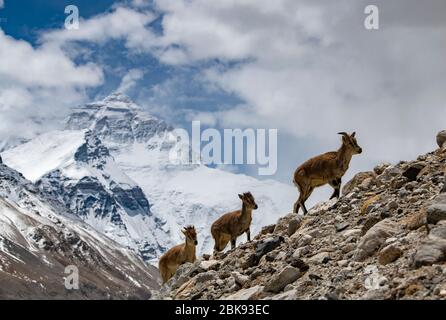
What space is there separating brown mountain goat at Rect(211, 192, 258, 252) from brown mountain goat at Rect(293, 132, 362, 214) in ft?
9.32

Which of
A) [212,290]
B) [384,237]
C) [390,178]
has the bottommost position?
[212,290]

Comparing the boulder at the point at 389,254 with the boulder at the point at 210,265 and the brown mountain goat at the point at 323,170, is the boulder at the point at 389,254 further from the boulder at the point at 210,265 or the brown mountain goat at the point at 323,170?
the brown mountain goat at the point at 323,170

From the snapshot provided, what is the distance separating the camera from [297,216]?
82.1ft

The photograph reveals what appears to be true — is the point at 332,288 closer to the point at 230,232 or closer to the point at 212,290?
the point at 212,290

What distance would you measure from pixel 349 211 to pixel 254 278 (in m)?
5.27

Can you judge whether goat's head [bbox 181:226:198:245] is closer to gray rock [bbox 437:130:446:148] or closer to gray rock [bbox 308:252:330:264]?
gray rock [bbox 437:130:446:148]

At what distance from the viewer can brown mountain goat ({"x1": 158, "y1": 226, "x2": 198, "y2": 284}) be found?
3120 cm

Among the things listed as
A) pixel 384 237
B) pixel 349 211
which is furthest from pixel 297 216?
pixel 384 237

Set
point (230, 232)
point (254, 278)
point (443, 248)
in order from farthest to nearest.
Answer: point (230, 232) < point (254, 278) < point (443, 248)

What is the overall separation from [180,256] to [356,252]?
15286 mm

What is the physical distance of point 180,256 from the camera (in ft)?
103

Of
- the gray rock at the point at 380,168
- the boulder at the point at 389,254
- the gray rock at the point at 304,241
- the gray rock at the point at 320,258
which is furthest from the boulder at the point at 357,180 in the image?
the boulder at the point at 389,254

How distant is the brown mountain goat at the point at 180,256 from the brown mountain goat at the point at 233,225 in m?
0.96

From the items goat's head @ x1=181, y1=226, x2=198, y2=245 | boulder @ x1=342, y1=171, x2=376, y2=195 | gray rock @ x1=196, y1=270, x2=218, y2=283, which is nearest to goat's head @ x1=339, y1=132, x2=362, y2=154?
boulder @ x1=342, y1=171, x2=376, y2=195
